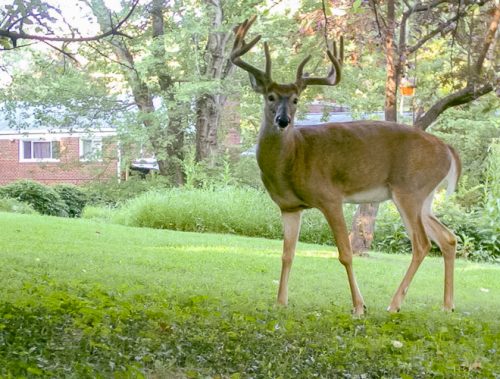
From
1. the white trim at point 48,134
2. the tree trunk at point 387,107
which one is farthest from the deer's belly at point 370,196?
the white trim at point 48,134

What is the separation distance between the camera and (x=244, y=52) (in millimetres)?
6191

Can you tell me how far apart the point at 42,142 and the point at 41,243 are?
21696mm

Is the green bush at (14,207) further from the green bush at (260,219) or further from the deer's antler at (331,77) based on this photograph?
the deer's antler at (331,77)

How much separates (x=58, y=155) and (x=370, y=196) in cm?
2070

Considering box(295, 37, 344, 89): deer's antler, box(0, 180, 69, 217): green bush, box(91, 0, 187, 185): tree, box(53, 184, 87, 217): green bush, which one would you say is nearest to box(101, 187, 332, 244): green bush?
box(0, 180, 69, 217): green bush

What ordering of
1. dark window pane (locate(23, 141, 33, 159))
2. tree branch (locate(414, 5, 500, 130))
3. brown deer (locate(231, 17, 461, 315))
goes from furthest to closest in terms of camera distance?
dark window pane (locate(23, 141, 33, 159))
tree branch (locate(414, 5, 500, 130))
brown deer (locate(231, 17, 461, 315))

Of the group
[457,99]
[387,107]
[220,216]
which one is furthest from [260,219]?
[457,99]

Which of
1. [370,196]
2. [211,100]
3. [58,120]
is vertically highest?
[211,100]

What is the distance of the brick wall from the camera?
80.9ft

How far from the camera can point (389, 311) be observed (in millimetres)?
6062

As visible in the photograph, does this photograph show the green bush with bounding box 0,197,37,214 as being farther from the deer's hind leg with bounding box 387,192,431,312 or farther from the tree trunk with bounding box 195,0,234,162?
the deer's hind leg with bounding box 387,192,431,312

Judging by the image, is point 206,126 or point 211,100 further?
point 206,126

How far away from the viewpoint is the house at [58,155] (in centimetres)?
2442

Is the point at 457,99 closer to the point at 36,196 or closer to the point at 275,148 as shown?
the point at 275,148
